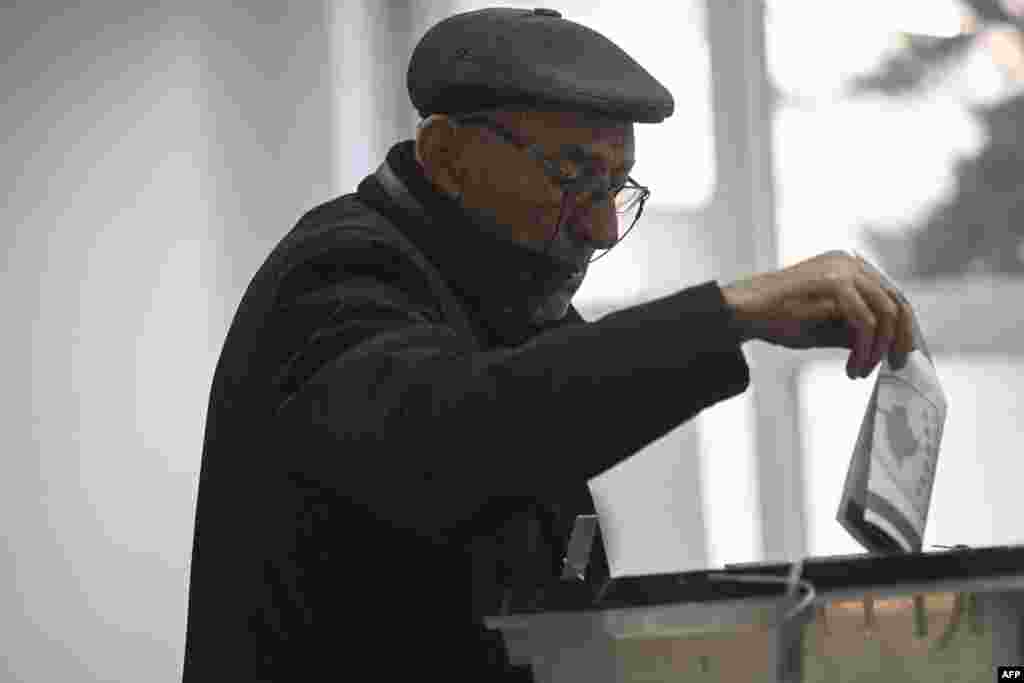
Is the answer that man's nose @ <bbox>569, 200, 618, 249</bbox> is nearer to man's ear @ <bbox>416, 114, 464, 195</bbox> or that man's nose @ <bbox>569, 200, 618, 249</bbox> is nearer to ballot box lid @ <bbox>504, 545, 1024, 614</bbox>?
man's ear @ <bbox>416, 114, 464, 195</bbox>

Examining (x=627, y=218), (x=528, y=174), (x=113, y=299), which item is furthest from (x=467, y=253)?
(x=113, y=299)

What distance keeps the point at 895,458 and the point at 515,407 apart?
26 cm

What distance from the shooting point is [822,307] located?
1071 mm

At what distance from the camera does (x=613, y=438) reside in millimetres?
1065

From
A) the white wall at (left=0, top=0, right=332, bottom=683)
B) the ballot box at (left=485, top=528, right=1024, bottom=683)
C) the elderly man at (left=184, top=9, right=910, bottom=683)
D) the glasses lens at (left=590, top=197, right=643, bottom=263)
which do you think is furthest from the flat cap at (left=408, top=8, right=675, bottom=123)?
the white wall at (left=0, top=0, right=332, bottom=683)

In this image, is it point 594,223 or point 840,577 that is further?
point 594,223

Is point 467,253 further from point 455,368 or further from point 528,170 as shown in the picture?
point 455,368

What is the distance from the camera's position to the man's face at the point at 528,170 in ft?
4.61

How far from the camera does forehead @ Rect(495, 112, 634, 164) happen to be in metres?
1.40

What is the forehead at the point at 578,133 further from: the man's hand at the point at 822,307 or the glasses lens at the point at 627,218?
the man's hand at the point at 822,307

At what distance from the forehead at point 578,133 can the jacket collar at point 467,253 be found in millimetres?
96

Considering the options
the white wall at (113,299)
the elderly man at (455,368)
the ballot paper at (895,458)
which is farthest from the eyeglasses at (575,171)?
the white wall at (113,299)

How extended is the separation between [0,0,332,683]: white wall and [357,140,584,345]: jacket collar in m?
1.89

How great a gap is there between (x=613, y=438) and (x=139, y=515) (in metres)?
2.39
